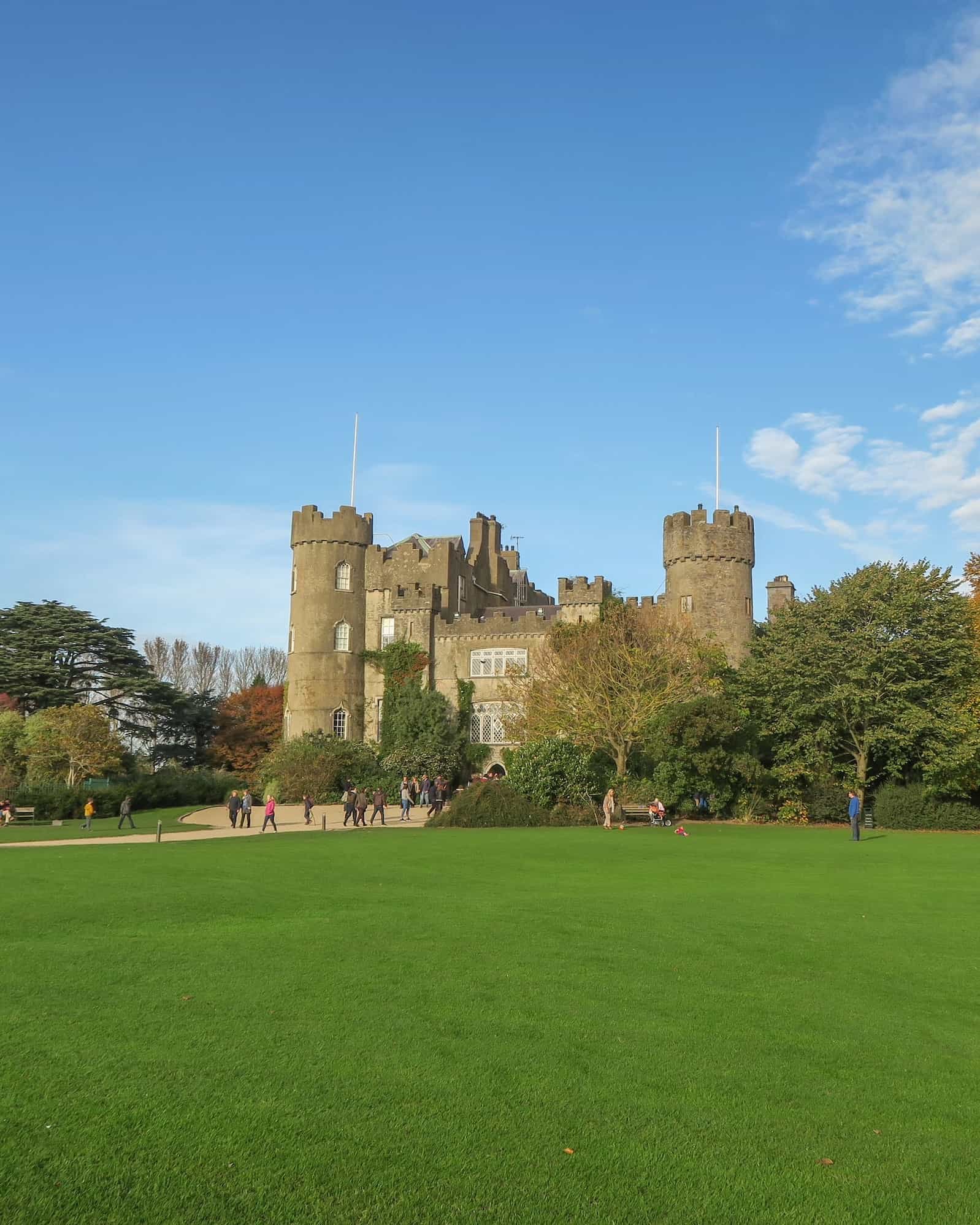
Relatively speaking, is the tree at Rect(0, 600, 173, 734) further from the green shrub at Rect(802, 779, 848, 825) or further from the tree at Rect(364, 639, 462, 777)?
the green shrub at Rect(802, 779, 848, 825)

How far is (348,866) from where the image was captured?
21.0 meters

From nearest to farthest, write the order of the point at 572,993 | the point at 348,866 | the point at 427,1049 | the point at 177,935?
the point at 427,1049 → the point at 572,993 → the point at 177,935 → the point at 348,866

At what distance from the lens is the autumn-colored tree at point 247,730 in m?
65.2

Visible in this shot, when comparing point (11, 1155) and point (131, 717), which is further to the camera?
point (131, 717)

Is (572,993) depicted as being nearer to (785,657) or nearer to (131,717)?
(785,657)

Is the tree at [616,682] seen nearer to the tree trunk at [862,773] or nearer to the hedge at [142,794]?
the tree trunk at [862,773]

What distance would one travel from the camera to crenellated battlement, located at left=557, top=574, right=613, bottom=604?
52.4 metres

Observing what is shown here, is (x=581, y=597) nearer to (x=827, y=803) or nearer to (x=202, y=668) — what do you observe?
(x=827, y=803)

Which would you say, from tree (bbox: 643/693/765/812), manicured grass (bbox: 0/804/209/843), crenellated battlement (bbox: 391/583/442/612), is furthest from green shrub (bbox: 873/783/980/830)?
crenellated battlement (bbox: 391/583/442/612)

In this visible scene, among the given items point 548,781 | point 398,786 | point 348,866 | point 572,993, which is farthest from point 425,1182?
point 398,786

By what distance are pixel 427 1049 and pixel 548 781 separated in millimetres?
29534

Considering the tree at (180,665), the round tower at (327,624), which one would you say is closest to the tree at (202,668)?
the tree at (180,665)

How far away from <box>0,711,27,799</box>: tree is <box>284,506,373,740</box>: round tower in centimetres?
1320

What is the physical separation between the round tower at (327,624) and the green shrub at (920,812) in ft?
89.8
